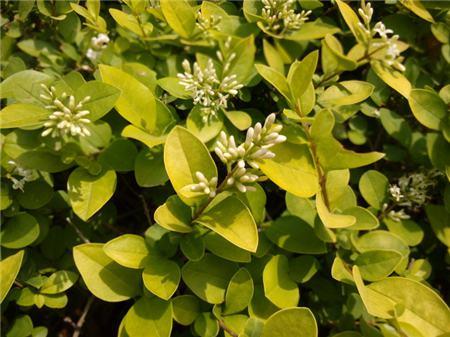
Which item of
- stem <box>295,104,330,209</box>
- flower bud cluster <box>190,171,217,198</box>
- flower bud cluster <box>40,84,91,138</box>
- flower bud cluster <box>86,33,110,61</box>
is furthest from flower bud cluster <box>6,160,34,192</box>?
stem <box>295,104,330,209</box>

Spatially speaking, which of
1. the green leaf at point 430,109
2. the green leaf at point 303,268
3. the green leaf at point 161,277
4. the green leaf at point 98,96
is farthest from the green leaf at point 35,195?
the green leaf at point 430,109

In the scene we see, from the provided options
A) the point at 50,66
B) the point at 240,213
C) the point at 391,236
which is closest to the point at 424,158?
the point at 391,236

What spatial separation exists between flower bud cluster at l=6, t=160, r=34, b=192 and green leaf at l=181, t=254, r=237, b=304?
2.45ft

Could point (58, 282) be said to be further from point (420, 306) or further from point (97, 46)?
point (420, 306)

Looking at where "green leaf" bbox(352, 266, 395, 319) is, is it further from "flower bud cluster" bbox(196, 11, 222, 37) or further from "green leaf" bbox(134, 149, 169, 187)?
"flower bud cluster" bbox(196, 11, 222, 37)

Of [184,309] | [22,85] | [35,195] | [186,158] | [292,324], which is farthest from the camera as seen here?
[35,195]

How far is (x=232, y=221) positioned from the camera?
148 centimetres

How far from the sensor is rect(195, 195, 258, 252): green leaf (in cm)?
142

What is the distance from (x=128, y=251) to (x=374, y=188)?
1100 millimetres

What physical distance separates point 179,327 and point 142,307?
0.67m

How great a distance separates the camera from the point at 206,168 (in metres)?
1.52

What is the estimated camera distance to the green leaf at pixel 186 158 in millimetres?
1505

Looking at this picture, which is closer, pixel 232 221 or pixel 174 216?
pixel 232 221

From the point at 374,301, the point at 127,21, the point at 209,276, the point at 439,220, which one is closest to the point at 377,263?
the point at 374,301
